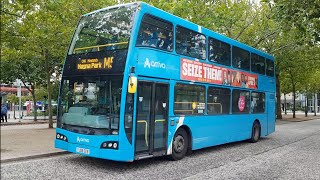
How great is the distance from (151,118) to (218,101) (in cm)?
376

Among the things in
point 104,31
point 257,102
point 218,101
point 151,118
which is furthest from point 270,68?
point 104,31

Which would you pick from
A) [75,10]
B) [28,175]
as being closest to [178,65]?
[28,175]

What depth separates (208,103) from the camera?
1139 cm

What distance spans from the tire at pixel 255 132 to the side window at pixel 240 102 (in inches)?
49.0

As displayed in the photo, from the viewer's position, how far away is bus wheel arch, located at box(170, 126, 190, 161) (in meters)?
9.90

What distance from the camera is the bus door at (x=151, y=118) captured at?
860 centimetres

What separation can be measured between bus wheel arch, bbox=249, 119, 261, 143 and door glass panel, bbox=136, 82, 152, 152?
7.34m

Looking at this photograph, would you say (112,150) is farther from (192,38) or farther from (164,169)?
(192,38)

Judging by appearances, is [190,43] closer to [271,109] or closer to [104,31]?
[104,31]

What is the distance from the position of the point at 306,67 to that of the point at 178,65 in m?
25.9

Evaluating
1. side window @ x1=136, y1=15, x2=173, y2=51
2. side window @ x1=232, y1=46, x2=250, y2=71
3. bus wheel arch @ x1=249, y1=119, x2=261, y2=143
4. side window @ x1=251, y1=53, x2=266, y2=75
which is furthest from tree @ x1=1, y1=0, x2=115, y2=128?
bus wheel arch @ x1=249, y1=119, x2=261, y2=143

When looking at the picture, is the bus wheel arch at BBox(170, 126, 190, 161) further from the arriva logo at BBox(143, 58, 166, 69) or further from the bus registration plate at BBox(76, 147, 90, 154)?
the bus registration plate at BBox(76, 147, 90, 154)

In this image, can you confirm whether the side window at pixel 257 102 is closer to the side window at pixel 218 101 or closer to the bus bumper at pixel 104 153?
the side window at pixel 218 101

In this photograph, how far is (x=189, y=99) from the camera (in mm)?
10523
